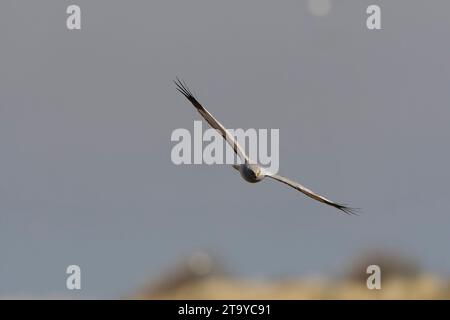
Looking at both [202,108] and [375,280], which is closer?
[202,108]

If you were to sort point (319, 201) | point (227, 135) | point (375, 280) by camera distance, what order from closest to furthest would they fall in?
1. point (227, 135)
2. point (319, 201)
3. point (375, 280)

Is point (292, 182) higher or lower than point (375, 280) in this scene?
higher
